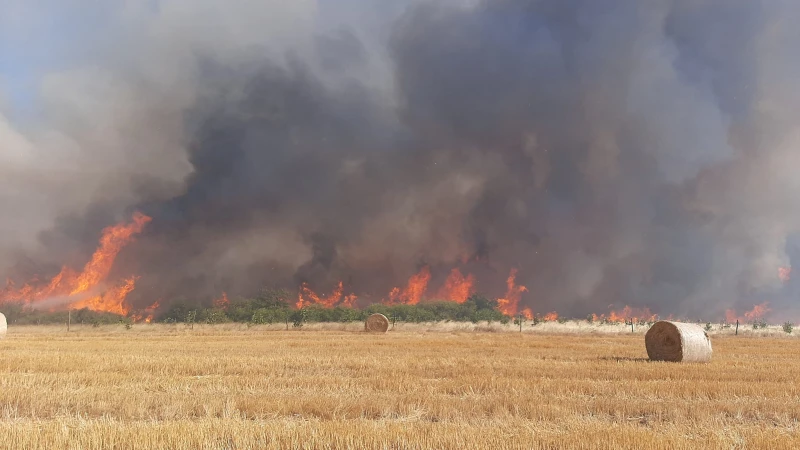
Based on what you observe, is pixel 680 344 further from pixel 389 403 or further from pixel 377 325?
pixel 377 325

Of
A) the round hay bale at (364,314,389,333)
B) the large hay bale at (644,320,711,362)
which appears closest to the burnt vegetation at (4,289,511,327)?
the round hay bale at (364,314,389,333)

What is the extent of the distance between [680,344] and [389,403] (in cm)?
1690

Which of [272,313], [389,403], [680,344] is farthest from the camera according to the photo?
[272,313]

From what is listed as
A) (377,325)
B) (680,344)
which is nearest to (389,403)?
(680,344)

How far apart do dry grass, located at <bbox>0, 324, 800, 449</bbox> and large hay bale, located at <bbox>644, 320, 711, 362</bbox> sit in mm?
2667

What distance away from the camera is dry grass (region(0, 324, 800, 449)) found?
9.21m

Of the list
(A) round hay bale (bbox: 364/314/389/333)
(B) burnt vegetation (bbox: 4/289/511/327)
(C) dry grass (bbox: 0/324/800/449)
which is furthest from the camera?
(B) burnt vegetation (bbox: 4/289/511/327)

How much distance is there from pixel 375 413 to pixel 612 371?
392 inches

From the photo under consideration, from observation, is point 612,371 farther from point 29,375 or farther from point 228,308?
point 228,308

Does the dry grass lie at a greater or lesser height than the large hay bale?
lesser

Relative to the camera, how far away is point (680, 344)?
2534 cm

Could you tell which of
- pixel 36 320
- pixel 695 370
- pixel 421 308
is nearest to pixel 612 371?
pixel 695 370

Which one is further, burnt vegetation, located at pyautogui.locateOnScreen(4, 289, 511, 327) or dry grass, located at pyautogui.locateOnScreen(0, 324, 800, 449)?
burnt vegetation, located at pyautogui.locateOnScreen(4, 289, 511, 327)

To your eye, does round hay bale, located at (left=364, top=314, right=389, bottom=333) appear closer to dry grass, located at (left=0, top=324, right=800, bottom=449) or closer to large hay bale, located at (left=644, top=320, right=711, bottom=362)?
large hay bale, located at (left=644, top=320, right=711, bottom=362)
